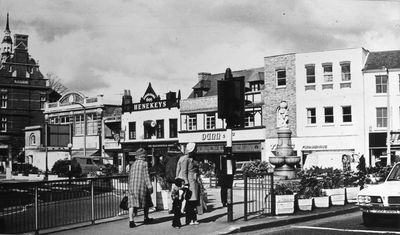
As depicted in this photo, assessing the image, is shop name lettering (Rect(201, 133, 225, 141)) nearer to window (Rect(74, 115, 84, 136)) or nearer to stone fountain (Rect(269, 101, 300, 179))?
window (Rect(74, 115, 84, 136))

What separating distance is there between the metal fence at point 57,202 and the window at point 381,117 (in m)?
34.3

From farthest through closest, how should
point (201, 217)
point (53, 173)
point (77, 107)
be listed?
point (77, 107)
point (53, 173)
point (201, 217)

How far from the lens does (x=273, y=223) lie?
13.9m

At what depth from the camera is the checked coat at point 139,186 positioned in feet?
44.0

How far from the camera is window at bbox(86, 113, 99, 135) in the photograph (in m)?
68.7

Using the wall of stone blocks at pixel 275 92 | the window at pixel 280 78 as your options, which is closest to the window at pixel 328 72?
the wall of stone blocks at pixel 275 92

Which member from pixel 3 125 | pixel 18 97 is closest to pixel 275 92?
pixel 18 97

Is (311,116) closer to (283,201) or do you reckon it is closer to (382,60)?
(382,60)

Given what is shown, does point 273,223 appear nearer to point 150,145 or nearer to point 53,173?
point 53,173

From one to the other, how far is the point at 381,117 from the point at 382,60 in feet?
15.7

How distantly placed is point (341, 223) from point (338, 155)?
110ft

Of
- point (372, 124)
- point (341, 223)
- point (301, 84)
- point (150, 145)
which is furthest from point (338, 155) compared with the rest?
point (341, 223)

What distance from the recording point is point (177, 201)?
13359 mm

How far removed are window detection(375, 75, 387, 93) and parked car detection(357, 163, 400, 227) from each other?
33928 mm
